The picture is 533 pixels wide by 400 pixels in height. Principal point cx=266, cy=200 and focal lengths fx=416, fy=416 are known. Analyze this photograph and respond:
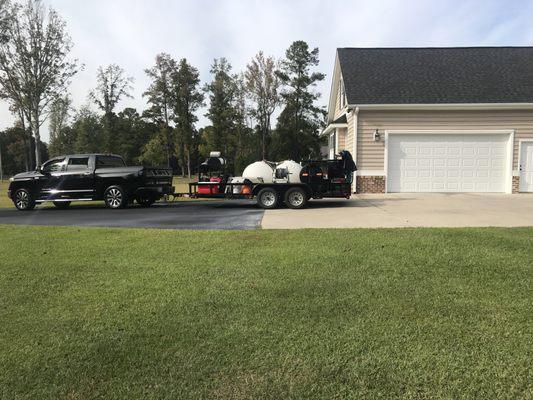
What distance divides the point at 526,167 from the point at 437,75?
17.5 ft

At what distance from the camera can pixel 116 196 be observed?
13.4 meters

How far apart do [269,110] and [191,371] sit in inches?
1463

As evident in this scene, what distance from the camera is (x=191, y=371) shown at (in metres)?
3.01

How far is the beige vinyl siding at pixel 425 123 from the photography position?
1662cm

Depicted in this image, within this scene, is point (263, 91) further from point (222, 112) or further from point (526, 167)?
point (526, 167)

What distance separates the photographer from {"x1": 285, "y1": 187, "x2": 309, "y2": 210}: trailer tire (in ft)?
41.1

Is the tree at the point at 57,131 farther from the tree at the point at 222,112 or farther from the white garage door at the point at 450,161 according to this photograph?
the white garage door at the point at 450,161

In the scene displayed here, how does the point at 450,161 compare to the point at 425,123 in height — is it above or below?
below

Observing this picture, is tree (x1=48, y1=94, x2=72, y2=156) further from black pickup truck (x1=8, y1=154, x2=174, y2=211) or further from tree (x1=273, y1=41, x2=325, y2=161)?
black pickup truck (x1=8, y1=154, x2=174, y2=211)

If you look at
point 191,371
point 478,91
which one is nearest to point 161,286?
point 191,371

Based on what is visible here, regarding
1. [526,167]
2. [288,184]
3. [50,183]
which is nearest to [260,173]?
[288,184]

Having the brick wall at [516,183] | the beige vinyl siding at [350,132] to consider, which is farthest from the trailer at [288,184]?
the brick wall at [516,183]

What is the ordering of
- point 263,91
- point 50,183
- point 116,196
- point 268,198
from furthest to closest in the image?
point 263,91 → point 50,183 → point 116,196 → point 268,198

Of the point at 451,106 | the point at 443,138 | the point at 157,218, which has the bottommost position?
the point at 157,218
